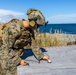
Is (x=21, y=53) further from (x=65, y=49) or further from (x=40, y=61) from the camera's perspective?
(x=65, y=49)

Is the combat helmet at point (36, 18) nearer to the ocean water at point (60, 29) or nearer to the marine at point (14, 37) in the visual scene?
the marine at point (14, 37)

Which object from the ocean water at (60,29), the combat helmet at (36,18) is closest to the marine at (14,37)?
the combat helmet at (36,18)

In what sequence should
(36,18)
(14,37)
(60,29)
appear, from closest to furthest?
(36,18), (14,37), (60,29)

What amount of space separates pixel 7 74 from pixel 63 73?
1.04 meters

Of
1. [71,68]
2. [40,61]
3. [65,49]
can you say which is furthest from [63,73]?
[65,49]

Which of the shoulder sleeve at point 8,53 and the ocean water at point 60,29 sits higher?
the shoulder sleeve at point 8,53

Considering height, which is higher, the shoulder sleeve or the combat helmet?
the combat helmet

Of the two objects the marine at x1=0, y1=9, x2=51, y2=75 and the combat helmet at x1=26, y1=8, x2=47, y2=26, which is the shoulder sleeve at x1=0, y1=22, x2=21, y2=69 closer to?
the marine at x1=0, y1=9, x2=51, y2=75

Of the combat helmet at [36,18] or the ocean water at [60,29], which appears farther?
the ocean water at [60,29]

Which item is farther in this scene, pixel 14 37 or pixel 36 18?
pixel 14 37

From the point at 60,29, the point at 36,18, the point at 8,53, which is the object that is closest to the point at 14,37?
the point at 8,53

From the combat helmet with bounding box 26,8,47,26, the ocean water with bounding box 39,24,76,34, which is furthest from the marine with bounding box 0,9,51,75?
the ocean water with bounding box 39,24,76,34

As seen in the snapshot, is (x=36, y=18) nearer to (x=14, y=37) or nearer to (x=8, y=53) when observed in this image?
(x=14, y=37)

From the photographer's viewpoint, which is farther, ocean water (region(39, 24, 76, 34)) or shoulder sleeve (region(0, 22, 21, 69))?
ocean water (region(39, 24, 76, 34))
